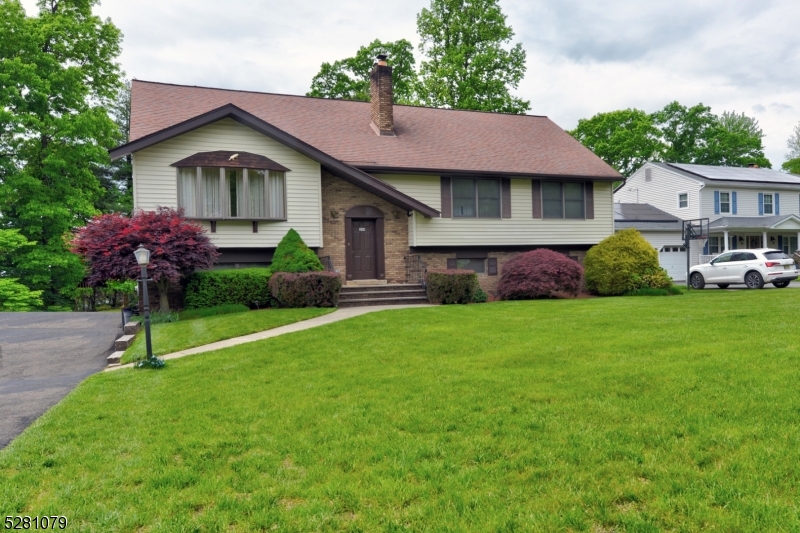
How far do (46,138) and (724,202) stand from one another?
37.1 metres

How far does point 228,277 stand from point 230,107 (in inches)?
197

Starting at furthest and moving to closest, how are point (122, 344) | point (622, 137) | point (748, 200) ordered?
point (622, 137)
point (748, 200)
point (122, 344)

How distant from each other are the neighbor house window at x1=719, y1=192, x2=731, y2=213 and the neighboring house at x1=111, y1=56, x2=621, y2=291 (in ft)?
49.1

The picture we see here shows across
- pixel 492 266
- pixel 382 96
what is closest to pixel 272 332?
pixel 492 266

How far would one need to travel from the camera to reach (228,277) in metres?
14.1

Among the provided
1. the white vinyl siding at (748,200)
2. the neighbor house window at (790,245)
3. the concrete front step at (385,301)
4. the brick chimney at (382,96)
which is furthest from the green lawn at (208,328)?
the neighbor house window at (790,245)

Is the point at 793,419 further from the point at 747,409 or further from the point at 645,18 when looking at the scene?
the point at 645,18

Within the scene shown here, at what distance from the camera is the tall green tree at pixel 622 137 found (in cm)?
4672

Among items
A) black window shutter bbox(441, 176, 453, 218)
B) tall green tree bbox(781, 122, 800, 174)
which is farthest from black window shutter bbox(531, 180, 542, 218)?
tall green tree bbox(781, 122, 800, 174)

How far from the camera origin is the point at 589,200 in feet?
65.5

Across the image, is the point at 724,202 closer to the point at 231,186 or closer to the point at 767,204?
the point at 767,204

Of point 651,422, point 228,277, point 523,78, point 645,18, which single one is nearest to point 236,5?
point 228,277

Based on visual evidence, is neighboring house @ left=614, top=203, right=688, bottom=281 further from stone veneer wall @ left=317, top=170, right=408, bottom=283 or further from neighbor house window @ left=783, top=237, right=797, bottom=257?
stone veneer wall @ left=317, top=170, right=408, bottom=283

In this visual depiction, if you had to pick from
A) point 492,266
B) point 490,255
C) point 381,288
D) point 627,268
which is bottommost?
point 381,288
